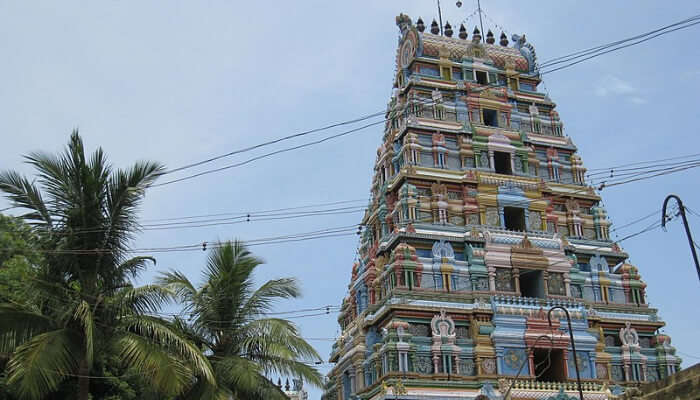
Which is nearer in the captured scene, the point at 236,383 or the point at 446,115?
the point at 236,383

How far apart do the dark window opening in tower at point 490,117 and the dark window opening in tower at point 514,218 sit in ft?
16.5

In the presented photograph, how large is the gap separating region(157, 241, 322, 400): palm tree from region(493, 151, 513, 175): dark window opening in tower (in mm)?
18635

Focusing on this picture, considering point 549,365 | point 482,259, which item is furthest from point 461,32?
point 549,365

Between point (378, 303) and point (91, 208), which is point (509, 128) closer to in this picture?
point (378, 303)

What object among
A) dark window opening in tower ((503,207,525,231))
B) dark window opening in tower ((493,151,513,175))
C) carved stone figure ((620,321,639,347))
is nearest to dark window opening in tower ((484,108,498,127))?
dark window opening in tower ((493,151,513,175))

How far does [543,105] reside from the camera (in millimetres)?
42406

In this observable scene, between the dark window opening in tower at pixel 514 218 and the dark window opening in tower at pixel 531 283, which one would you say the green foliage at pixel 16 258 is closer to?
the dark window opening in tower at pixel 531 283

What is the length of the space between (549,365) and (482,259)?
213 inches

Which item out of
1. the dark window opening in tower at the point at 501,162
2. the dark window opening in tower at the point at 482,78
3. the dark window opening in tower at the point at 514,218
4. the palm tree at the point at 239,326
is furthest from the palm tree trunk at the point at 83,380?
the dark window opening in tower at the point at 482,78

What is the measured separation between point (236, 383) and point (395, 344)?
1120 centimetres

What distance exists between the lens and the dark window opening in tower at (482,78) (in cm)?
4212

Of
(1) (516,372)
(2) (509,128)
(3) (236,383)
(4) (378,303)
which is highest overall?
(2) (509,128)

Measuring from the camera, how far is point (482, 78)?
42.3 metres

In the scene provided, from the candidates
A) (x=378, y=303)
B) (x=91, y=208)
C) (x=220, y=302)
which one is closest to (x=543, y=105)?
(x=378, y=303)
